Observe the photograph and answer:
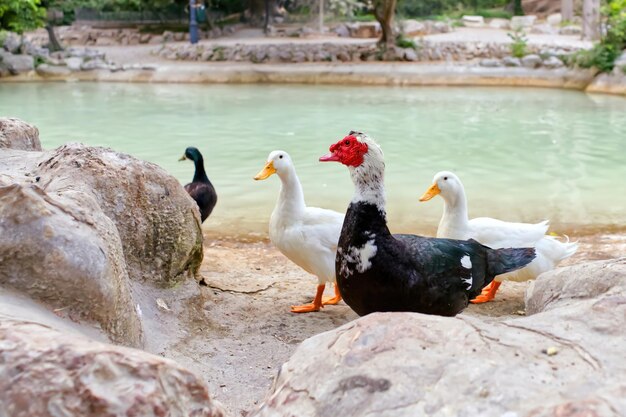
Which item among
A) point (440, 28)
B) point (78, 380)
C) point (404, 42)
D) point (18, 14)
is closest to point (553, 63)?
point (404, 42)

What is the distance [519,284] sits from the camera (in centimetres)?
568

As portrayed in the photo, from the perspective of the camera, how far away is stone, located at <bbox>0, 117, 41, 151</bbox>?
470cm

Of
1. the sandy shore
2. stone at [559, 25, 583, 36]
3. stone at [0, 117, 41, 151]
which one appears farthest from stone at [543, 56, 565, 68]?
stone at [0, 117, 41, 151]

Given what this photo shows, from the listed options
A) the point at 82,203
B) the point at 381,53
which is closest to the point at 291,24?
the point at 381,53

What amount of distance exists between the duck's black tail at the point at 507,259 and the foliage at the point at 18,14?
17.3 meters

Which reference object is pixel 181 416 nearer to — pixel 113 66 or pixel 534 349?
pixel 534 349

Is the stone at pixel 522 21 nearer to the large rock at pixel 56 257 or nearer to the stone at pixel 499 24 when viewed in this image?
the stone at pixel 499 24

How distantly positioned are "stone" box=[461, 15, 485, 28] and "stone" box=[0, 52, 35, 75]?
16.8 m

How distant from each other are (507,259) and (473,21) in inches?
1095

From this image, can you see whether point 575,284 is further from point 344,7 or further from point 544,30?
point 544,30

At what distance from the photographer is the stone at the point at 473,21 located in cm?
3019

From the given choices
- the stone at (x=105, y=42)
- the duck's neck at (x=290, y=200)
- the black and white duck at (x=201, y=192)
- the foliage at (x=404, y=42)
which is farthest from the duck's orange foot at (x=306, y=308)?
the stone at (x=105, y=42)

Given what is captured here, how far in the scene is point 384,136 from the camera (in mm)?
12617

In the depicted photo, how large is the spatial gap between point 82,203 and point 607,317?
6.51 feet
